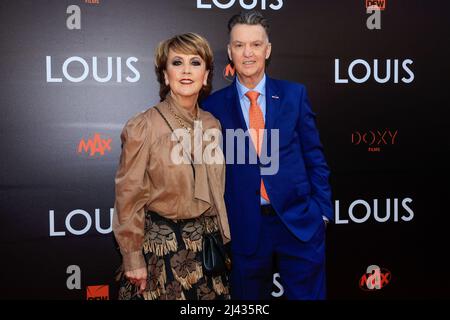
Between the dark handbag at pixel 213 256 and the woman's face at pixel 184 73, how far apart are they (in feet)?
2.25

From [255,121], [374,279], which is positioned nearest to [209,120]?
[255,121]

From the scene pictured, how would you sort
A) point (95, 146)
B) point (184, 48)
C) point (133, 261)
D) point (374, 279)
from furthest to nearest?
1. point (374, 279)
2. point (95, 146)
3. point (184, 48)
4. point (133, 261)

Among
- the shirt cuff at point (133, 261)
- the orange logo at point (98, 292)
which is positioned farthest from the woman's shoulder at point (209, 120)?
the orange logo at point (98, 292)

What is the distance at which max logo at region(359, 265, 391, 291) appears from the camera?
319 centimetres

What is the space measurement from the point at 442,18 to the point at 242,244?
1.98 meters

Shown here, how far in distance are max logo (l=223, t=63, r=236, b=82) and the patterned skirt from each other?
1068mm

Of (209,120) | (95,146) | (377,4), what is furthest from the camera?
(377,4)

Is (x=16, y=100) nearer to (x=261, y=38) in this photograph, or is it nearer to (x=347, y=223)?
(x=261, y=38)

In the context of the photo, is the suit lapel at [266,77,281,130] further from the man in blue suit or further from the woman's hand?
the woman's hand

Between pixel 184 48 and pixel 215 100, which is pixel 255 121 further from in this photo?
pixel 184 48

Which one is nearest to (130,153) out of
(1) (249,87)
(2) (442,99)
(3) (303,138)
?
(1) (249,87)

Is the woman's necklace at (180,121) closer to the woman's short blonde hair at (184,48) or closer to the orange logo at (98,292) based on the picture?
the woman's short blonde hair at (184,48)

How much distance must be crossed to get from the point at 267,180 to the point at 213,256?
0.53 metres

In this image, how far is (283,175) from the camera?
253 cm
